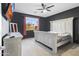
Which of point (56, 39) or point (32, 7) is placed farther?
point (56, 39)

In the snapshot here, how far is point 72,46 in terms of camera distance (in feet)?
6.39

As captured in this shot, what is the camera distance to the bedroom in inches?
63.9

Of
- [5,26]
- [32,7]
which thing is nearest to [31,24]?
[32,7]

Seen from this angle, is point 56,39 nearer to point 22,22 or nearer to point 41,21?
point 41,21

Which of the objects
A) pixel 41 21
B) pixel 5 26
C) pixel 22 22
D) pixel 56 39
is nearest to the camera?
pixel 5 26

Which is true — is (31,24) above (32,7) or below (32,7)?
below

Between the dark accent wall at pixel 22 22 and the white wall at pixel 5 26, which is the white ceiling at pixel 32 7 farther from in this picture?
the white wall at pixel 5 26

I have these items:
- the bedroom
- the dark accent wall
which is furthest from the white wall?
the dark accent wall

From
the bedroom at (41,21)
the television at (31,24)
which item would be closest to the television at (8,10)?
the bedroom at (41,21)

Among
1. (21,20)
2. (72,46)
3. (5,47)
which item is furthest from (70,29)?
(5,47)

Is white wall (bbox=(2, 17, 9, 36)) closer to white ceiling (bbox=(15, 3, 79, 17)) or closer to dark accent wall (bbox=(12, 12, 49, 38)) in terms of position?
dark accent wall (bbox=(12, 12, 49, 38))

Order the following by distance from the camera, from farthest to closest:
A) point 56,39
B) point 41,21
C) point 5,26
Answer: point 56,39 < point 41,21 < point 5,26

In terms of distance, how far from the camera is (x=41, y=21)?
5.93 ft

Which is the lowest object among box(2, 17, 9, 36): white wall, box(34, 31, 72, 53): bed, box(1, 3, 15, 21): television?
box(34, 31, 72, 53): bed
